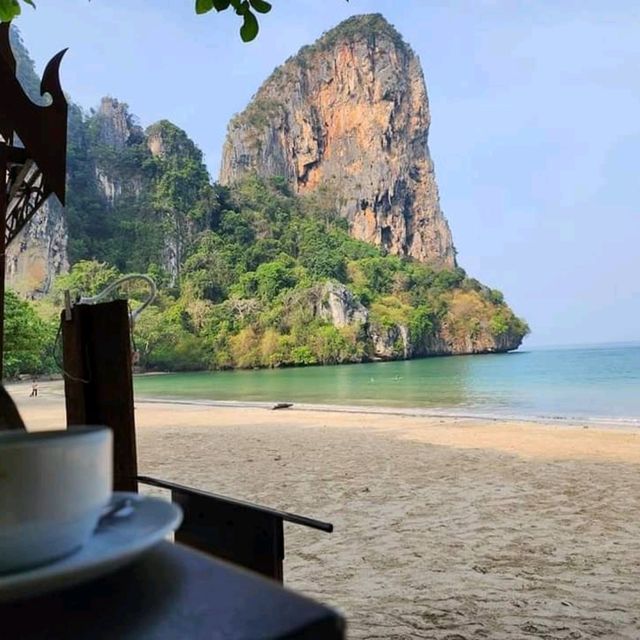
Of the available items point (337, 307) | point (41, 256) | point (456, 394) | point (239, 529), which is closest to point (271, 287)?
point (337, 307)

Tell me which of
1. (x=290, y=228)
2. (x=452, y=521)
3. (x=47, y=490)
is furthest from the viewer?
(x=290, y=228)

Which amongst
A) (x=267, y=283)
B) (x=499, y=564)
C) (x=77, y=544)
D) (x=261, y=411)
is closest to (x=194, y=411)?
(x=261, y=411)

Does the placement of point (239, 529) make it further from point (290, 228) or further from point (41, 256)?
point (290, 228)

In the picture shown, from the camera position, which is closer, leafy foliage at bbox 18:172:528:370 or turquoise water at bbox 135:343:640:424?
turquoise water at bbox 135:343:640:424

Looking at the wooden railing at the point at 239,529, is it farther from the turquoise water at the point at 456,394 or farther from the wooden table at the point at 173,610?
the turquoise water at the point at 456,394

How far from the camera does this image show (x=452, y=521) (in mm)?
3770

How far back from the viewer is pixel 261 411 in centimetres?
1503

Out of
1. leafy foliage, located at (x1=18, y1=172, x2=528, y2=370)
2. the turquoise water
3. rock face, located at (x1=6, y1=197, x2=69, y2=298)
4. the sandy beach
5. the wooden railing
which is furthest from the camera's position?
leafy foliage, located at (x1=18, y1=172, x2=528, y2=370)

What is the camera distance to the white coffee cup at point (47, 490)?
0.30 metres

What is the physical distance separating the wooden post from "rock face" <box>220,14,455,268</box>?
53625 mm

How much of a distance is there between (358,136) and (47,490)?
6108 centimetres

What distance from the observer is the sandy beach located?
7.57ft

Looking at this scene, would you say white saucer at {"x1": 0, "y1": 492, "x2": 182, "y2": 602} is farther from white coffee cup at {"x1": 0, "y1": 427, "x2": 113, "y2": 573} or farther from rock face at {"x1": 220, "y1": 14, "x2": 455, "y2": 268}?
rock face at {"x1": 220, "y1": 14, "x2": 455, "y2": 268}

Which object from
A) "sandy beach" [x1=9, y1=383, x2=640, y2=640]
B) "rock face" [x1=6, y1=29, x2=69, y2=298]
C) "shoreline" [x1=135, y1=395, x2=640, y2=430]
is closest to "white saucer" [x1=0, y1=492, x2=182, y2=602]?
"sandy beach" [x1=9, y1=383, x2=640, y2=640]
